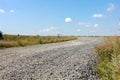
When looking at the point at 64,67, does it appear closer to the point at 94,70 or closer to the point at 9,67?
the point at 94,70

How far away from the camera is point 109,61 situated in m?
11.9

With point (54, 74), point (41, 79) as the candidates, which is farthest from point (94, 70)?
point (41, 79)

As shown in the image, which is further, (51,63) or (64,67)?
(51,63)

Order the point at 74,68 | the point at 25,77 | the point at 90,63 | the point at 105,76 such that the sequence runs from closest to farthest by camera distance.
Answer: the point at 105,76
the point at 25,77
the point at 74,68
the point at 90,63

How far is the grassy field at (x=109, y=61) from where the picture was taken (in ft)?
26.9

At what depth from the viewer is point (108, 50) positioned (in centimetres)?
1438

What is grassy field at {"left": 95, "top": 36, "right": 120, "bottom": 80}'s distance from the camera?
8.19m

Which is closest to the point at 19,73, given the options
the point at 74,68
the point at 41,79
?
the point at 41,79

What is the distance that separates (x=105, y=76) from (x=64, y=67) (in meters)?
3.07

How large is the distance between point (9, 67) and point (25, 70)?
1201 mm

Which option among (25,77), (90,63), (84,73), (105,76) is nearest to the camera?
(105,76)

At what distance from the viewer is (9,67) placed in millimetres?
12680

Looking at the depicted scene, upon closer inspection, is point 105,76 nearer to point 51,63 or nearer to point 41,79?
point 41,79

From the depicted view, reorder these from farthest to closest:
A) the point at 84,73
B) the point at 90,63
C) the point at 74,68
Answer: the point at 90,63 → the point at 74,68 → the point at 84,73
